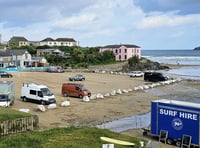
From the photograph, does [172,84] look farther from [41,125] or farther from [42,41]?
[42,41]

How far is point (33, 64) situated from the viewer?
103062 mm

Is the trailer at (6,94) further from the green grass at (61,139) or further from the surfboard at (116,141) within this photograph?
the surfboard at (116,141)

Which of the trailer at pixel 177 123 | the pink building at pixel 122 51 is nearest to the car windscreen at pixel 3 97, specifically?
the trailer at pixel 177 123

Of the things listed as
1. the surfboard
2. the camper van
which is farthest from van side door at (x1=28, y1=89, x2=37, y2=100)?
the surfboard

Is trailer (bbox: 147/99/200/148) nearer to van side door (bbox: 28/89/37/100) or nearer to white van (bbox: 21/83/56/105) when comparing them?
white van (bbox: 21/83/56/105)

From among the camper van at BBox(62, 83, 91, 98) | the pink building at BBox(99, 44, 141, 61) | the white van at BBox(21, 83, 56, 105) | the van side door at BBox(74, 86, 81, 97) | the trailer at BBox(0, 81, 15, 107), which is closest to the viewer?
the trailer at BBox(0, 81, 15, 107)

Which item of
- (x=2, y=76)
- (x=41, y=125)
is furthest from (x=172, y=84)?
(x=41, y=125)

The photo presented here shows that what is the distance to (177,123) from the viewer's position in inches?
909

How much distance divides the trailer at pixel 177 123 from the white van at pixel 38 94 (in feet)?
49.5

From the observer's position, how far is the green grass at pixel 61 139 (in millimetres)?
18047

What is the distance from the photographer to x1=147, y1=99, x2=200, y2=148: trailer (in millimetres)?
22188

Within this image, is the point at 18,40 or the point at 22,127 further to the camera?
the point at 18,40

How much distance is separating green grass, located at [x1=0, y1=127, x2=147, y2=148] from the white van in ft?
49.0

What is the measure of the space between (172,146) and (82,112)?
41.5ft
